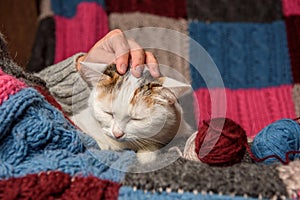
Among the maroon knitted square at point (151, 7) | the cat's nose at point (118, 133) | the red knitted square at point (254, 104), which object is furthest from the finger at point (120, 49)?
the maroon knitted square at point (151, 7)

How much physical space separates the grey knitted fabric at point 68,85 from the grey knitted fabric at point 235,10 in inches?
19.8

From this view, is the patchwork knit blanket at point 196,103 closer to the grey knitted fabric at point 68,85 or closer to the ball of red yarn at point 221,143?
the ball of red yarn at point 221,143

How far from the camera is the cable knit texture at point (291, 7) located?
1299 mm

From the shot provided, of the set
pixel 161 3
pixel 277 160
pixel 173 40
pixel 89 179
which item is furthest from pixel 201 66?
pixel 89 179

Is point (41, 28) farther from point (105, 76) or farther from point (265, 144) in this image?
point (265, 144)

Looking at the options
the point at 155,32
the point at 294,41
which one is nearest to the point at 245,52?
the point at 294,41

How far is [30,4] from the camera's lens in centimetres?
163

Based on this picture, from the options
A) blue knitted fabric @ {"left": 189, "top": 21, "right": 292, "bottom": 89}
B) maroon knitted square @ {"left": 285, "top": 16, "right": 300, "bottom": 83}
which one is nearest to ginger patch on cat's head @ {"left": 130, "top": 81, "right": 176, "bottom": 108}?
blue knitted fabric @ {"left": 189, "top": 21, "right": 292, "bottom": 89}

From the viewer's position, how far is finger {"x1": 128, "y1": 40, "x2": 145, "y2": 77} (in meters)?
0.76

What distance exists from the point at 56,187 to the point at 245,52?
2.74ft

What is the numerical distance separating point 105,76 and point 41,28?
22.9 inches

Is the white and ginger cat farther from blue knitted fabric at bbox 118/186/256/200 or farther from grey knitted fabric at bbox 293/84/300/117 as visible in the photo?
grey knitted fabric at bbox 293/84/300/117

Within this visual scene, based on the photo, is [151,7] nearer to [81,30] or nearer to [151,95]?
[81,30]

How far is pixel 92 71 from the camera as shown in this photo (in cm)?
81
